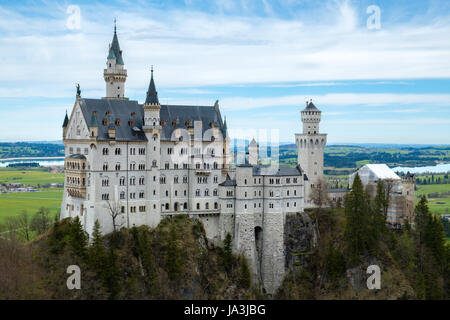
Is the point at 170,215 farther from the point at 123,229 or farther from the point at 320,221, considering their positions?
the point at 320,221

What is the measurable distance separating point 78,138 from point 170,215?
17.8 metres

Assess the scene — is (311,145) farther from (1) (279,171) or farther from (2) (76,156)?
(2) (76,156)

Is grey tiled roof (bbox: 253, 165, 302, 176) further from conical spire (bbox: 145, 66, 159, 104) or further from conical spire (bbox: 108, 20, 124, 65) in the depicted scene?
conical spire (bbox: 108, 20, 124, 65)

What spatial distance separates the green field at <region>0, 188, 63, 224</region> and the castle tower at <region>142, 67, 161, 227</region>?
201ft

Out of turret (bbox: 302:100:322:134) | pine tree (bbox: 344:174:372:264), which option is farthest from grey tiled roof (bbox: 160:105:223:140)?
pine tree (bbox: 344:174:372:264)

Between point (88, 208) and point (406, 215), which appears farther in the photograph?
point (406, 215)

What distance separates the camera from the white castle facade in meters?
86.2

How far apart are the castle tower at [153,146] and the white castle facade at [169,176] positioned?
15cm

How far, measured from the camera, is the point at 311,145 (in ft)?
349

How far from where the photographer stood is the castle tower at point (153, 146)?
89.6 meters

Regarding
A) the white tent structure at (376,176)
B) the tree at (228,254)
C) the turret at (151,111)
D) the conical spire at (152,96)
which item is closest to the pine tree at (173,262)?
the tree at (228,254)
